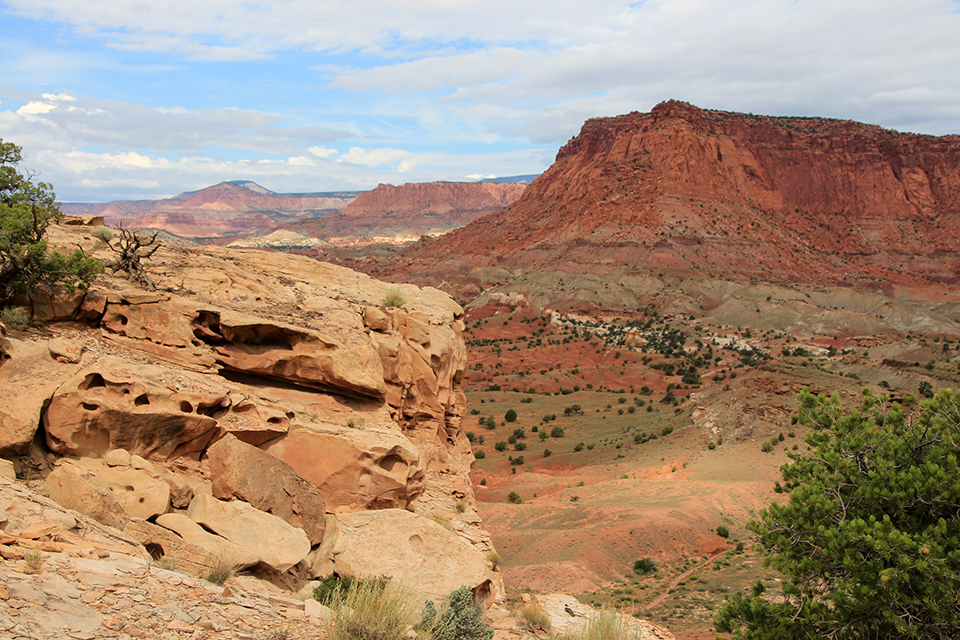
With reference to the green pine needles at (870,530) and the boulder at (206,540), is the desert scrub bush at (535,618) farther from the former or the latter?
the boulder at (206,540)

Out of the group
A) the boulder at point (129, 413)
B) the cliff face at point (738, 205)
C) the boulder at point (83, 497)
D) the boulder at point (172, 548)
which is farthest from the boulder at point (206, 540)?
the cliff face at point (738, 205)

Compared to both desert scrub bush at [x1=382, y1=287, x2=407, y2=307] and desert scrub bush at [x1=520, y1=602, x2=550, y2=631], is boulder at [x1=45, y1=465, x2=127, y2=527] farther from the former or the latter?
desert scrub bush at [x1=382, y1=287, x2=407, y2=307]

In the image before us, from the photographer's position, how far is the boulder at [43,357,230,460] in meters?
8.09

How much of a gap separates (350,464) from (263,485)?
196 centimetres

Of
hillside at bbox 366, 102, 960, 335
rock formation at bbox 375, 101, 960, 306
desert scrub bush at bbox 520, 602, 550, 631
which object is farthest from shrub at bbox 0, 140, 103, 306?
rock formation at bbox 375, 101, 960, 306

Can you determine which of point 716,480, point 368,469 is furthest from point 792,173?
point 368,469

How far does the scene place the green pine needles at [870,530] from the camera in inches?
299

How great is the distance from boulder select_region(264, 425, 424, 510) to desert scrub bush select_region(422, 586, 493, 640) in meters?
2.81

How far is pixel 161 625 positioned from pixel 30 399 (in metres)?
4.40

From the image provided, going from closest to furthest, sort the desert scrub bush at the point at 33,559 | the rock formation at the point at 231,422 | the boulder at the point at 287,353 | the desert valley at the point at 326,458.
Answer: the desert scrub bush at the point at 33,559, the desert valley at the point at 326,458, the rock formation at the point at 231,422, the boulder at the point at 287,353

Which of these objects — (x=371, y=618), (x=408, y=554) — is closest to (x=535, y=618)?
(x=408, y=554)

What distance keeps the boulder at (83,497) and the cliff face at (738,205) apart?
100m

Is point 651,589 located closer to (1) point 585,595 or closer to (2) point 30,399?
(1) point 585,595

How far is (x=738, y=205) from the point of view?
121125mm
